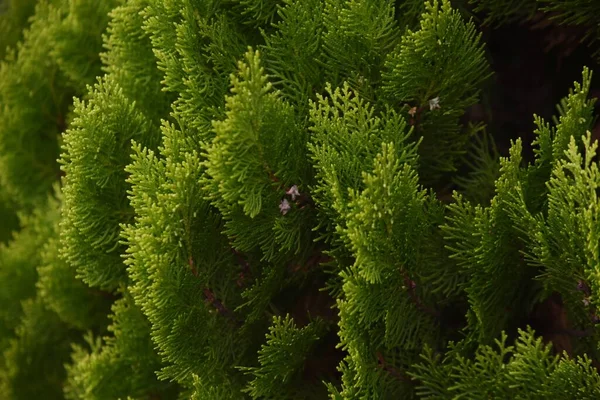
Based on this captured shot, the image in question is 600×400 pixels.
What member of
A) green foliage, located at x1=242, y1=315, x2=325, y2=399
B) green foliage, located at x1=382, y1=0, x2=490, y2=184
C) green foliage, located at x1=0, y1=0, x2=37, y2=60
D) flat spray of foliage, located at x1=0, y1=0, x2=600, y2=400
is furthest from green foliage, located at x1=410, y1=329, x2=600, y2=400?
green foliage, located at x1=0, y1=0, x2=37, y2=60

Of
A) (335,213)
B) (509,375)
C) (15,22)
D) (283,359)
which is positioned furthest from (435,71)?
(15,22)

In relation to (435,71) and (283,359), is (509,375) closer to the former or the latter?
(283,359)

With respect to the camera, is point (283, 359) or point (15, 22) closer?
point (283, 359)

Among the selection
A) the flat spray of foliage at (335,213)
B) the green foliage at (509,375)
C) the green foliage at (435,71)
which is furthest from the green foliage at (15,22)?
the green foliage at (509,375)

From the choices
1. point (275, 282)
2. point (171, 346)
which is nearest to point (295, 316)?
point (275, 282)

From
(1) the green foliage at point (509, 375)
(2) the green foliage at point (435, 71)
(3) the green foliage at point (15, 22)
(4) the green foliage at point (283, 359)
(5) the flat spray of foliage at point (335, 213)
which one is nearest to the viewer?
(1) the green foliage at point (509, 375)

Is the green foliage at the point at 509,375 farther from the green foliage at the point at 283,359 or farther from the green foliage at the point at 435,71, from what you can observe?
the green foliage at the point at 435,71

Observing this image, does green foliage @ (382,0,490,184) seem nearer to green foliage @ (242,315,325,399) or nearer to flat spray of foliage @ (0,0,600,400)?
flat spray of foliage @ (0,0,600,400)

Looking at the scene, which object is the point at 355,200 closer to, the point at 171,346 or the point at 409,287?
the point at 409,287
